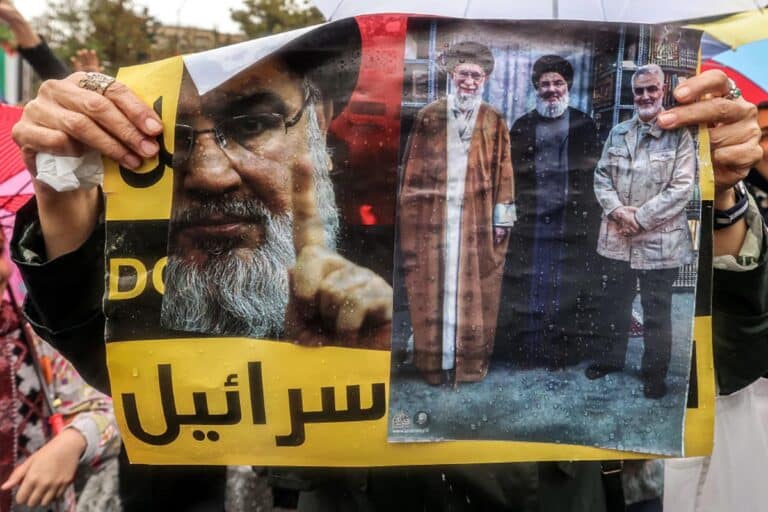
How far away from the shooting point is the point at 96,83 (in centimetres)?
101

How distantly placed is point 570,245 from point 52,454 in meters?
1.27

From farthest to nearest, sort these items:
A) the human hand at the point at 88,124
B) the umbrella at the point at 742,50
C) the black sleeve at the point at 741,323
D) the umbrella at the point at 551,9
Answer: the umbrella at the point at 742,50 < the umbrella at the point at 551,9 < the black sleeve at the point at 741,323 < the human hand at the point at 88,124

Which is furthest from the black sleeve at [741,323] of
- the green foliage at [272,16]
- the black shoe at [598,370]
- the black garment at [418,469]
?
the green foliage at [272,16]

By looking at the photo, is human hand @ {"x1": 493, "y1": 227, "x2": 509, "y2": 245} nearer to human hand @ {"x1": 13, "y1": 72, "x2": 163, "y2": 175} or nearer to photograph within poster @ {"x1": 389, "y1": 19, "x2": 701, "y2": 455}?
photograph within poster @ {"x1": 389, "y1": 19, "x2": 701, "y2": 455}

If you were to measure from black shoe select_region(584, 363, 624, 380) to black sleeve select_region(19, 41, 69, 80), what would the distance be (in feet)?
7.94

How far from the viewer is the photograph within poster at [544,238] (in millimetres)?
1003

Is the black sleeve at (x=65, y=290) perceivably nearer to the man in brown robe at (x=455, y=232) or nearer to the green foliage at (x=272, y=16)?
the man in brown robe at (x=455, y=232)

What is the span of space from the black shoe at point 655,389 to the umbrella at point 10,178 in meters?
1.38

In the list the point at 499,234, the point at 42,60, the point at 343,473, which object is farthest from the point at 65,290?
the point at 42,60

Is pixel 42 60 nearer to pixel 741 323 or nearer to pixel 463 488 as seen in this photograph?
pixel 463 488

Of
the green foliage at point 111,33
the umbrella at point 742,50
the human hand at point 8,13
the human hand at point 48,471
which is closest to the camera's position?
the human hand at point 48,471

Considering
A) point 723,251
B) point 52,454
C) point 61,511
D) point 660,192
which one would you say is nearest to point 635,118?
point 660,192

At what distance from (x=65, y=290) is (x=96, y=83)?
1.02 feet

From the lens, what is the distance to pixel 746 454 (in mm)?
1618
